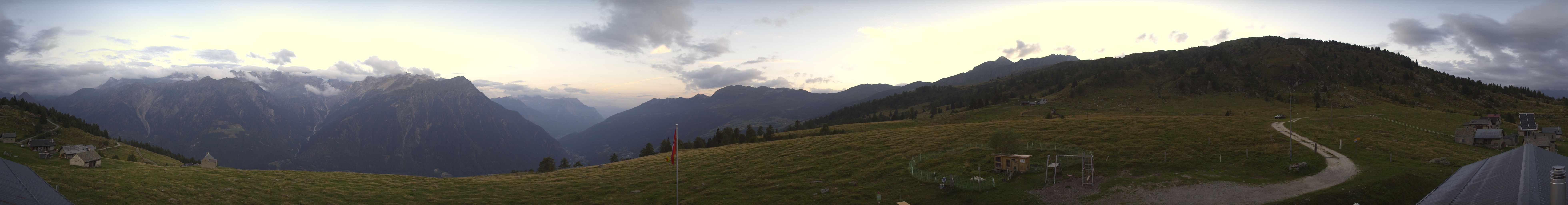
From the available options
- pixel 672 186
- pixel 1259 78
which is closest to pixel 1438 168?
pixel 672 186

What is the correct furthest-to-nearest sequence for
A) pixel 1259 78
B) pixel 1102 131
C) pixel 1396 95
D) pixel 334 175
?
pixel 1259 78
pixel 1396 95
pixel 1102 131
pixel 334 175

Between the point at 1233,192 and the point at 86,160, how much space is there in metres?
→ 106

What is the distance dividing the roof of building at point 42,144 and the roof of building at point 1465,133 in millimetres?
187937

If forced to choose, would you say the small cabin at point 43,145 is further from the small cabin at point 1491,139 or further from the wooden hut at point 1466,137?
the wooden hut at point 1466,137

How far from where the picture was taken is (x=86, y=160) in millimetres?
57750

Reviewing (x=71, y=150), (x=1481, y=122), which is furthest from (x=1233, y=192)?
(x=71, y=150)

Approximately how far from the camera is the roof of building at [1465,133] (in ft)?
191

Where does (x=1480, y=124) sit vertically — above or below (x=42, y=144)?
above

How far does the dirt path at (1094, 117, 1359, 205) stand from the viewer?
3184 cm

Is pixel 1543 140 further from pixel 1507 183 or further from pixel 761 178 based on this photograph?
pixel 761 178

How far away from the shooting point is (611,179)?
58375 mm

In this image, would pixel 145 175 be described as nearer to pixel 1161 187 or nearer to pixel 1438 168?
pixel 1161 187

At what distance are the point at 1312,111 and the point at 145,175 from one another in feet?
619

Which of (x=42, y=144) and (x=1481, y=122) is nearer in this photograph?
(x=1481, y=122)
